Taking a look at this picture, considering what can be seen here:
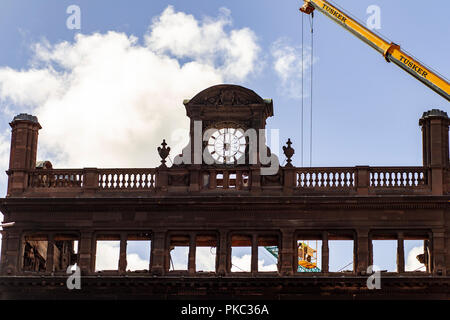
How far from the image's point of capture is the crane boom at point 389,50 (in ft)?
203

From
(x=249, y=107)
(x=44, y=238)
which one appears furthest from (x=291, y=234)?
(x=44, y=238)

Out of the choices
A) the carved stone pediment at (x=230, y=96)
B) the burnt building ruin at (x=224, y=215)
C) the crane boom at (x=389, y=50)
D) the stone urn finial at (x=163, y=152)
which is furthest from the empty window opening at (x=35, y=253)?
the crane boom at (x=389, y=50)

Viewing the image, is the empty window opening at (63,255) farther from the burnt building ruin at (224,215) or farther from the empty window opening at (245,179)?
the empty window opening at (245,179)

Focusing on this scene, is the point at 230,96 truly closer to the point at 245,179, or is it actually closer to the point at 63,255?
the point at 245,179

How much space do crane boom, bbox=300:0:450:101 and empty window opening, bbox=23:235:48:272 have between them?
63.5 ft

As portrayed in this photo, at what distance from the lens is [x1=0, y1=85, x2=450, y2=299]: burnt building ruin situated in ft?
205

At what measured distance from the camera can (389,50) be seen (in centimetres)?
6381

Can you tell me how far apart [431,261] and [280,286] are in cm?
764

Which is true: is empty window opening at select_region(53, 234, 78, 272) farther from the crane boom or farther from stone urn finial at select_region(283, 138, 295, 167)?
the crane boom

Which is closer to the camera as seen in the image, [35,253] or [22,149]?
[22,149]

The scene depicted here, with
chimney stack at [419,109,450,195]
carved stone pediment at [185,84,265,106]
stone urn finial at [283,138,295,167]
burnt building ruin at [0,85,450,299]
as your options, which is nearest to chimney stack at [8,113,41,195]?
burnt building ruin at [0,85,450,299]

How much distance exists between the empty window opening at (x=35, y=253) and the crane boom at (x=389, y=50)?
19.3m

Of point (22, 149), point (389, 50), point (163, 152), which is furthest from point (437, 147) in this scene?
point (22, 149)

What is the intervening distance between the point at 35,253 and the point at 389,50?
21767mm
